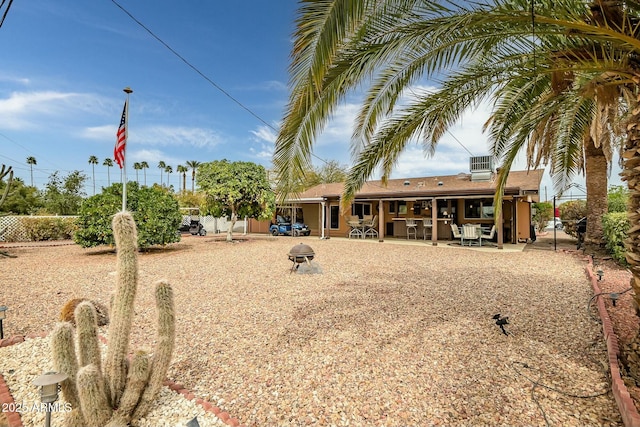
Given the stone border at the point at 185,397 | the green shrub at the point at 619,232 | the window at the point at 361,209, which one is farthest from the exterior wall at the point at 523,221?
the stone border at the point at 185,397

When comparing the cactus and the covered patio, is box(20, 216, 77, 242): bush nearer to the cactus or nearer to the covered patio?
the covered patio

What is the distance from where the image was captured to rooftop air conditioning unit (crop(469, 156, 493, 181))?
17.6 meters

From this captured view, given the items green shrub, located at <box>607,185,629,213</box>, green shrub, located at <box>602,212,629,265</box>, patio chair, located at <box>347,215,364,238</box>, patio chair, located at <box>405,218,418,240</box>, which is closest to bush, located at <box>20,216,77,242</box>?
patio chair, located at <box>347,215,364,238</box>

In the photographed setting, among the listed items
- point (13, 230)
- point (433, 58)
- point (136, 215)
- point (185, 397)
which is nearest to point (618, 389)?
point (185, 397)

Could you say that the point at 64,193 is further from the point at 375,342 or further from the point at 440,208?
the point at 375,342

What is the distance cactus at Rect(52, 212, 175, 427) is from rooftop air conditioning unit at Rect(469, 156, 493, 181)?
1891cm

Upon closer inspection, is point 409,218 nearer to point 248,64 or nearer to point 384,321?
point 248,64

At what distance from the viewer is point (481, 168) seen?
17.8 m

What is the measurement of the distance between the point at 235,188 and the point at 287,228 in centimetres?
789

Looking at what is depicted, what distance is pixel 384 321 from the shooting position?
446 cm

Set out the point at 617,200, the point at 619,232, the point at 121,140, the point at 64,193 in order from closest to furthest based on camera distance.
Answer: the point at 619,232 < the point at 121,140 < the point at 617,200 < the point at 64,193

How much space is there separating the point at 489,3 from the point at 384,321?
4067 mm

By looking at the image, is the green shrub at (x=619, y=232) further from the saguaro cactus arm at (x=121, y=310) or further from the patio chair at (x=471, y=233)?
the saguaro cactus arm at (x=121, y=310)

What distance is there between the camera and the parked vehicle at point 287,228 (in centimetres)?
2128
